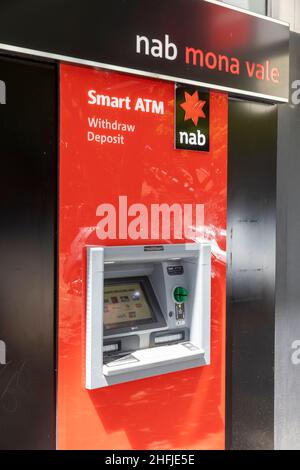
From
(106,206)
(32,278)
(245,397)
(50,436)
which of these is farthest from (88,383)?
(245,397)

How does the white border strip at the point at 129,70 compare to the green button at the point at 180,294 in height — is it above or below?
above

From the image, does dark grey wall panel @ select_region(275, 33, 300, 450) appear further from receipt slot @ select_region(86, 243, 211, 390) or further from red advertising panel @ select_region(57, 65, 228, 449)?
receipt slot @ select_region(86, 243, 211, 390)

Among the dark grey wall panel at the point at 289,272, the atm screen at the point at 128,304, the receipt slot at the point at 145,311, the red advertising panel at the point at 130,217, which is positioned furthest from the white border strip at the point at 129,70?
the atm screen at the point at 128,304

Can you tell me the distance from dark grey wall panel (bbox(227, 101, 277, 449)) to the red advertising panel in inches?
3.2

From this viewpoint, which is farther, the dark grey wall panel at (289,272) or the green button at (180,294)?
the dark grey wall panel at (289,272)

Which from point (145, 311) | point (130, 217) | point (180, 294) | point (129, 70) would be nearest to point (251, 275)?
point (180, 294)

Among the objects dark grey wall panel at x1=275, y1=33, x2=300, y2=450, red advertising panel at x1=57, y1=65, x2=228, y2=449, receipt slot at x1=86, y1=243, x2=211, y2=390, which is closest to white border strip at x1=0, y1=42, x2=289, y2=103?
red advertising panel at x1=57, y1=65, x2=228, y2=449

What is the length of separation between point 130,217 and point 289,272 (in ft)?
4.15

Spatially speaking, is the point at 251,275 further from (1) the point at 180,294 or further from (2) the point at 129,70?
(2) the point at 129,70

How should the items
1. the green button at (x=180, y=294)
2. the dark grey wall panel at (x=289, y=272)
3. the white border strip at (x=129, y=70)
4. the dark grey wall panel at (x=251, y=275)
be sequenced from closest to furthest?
the white border strip at (x=129, y=70) → the green button at (x=180, y=294) → the dark grey wall panel at (x=251, y=275) → the dark grey wall panel at (x=289, y=272)

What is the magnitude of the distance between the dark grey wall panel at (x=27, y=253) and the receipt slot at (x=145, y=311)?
21 cm

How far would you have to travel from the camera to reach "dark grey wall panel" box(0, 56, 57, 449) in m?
2.27

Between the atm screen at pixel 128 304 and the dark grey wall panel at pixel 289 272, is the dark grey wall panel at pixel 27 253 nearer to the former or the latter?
the atm screen at pixel 128 304

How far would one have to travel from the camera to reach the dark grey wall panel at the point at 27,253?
2273mm
